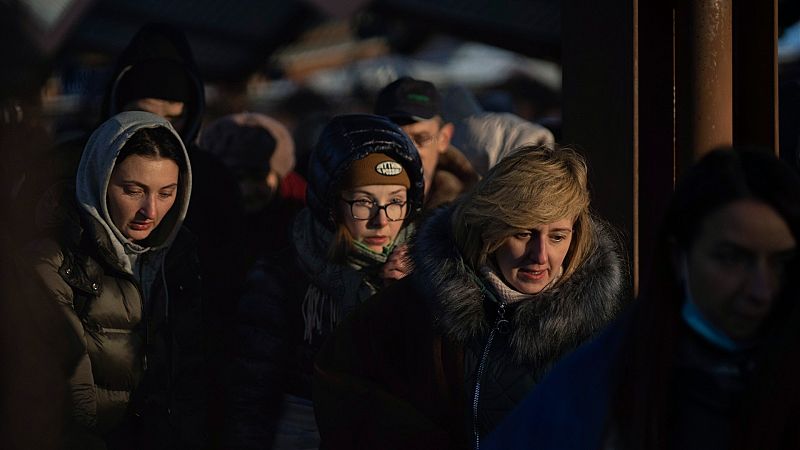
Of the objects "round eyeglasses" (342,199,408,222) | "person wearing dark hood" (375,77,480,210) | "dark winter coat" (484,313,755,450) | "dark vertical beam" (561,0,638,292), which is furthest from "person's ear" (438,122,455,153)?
"dark winter coat" (484,313,755,450)

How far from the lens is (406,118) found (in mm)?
6012

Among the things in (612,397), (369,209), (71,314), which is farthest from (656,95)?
(71,314)

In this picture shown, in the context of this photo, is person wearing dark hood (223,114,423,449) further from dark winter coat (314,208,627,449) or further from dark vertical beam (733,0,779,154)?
dark vertical beam (733,0,779,154)

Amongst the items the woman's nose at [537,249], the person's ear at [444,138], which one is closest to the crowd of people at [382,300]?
the woman's nose at [537,249]

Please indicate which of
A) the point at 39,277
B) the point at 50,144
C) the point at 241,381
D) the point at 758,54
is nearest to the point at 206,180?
the point at 50,144

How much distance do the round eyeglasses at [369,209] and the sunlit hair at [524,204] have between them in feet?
3.23

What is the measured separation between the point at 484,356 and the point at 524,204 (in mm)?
422

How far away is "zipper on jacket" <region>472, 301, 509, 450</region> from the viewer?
10.9 feet

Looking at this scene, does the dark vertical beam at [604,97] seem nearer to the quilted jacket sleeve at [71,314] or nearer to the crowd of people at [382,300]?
the crowd of people at [382,300]

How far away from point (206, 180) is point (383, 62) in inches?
345

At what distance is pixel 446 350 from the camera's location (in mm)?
3375

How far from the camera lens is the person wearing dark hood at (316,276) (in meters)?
4.36

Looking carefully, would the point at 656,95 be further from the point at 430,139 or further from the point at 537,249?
the point at 430,139

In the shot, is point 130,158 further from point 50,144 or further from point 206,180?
point 206,180
